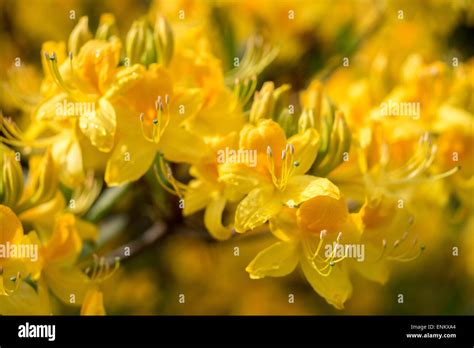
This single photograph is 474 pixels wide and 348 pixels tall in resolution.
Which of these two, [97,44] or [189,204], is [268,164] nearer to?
[189,204]

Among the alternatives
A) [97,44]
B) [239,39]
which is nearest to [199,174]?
[97,44]

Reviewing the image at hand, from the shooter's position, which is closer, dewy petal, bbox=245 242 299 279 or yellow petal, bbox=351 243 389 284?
dewy petal, bbox=245 242 299 279

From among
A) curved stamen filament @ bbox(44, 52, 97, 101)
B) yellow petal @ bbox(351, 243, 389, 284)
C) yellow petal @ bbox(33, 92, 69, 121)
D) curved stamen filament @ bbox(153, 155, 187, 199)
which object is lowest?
yellow petal @ bbox(351, 243, 389, 284)

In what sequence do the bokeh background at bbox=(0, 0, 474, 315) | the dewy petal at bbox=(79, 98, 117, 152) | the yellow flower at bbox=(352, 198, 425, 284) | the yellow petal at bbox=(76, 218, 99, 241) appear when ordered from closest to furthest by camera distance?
1. the dewy petal at bbox=(79, 98, 117, 152)
2. the yellow flower at bbox=(352, 198, 425, 284)
3. the yellow petal at bbox=(76, 218, 99, 241)
4. the bokeh background at bbox=(0, 0, 474, 315)

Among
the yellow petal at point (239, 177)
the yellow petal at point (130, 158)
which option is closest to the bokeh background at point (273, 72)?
the yellow petal at point (130, 158)

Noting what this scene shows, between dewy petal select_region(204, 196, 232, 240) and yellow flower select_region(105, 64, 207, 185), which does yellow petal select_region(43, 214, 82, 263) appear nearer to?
yellow flower select_region(105, 64, 207, 185)

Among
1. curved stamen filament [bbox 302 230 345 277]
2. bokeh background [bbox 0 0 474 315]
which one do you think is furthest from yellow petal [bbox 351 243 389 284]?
bokeh background [bbox 0 0 474 315]

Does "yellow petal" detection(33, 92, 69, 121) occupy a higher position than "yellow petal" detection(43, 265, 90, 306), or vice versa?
"yellow petal" detection(33, 92, 69, 121)
